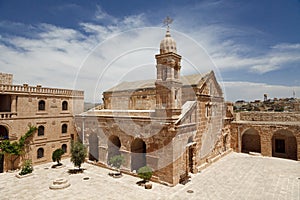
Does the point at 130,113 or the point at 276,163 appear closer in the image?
the point at 130,113

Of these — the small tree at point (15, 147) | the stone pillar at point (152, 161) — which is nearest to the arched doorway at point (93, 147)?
the small tree at point (15, 147)

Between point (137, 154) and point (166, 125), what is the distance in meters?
5.01

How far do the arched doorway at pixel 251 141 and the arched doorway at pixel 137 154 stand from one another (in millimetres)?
14717

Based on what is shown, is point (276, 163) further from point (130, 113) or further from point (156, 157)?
point (130, 113)

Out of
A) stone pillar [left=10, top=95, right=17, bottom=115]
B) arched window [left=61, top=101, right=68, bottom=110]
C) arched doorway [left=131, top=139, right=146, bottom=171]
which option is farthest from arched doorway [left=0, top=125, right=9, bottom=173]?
arched doorway [left=131, top=139, right=146, bottom=171]

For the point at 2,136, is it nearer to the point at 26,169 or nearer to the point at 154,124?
the point at 26,169

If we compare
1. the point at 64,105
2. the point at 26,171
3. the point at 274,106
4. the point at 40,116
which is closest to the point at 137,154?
the point at 26,171

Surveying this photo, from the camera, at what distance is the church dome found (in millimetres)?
13773

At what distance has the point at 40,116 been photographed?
19.2m

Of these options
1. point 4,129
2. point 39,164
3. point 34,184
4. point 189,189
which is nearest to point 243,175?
point 189,189

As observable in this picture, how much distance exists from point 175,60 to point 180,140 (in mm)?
5834

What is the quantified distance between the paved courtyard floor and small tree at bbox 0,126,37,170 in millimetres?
1641

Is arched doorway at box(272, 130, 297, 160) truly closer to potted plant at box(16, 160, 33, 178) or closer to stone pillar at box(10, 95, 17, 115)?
potted plant at box(16, 160, 33, 178)

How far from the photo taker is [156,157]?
1377 cm
